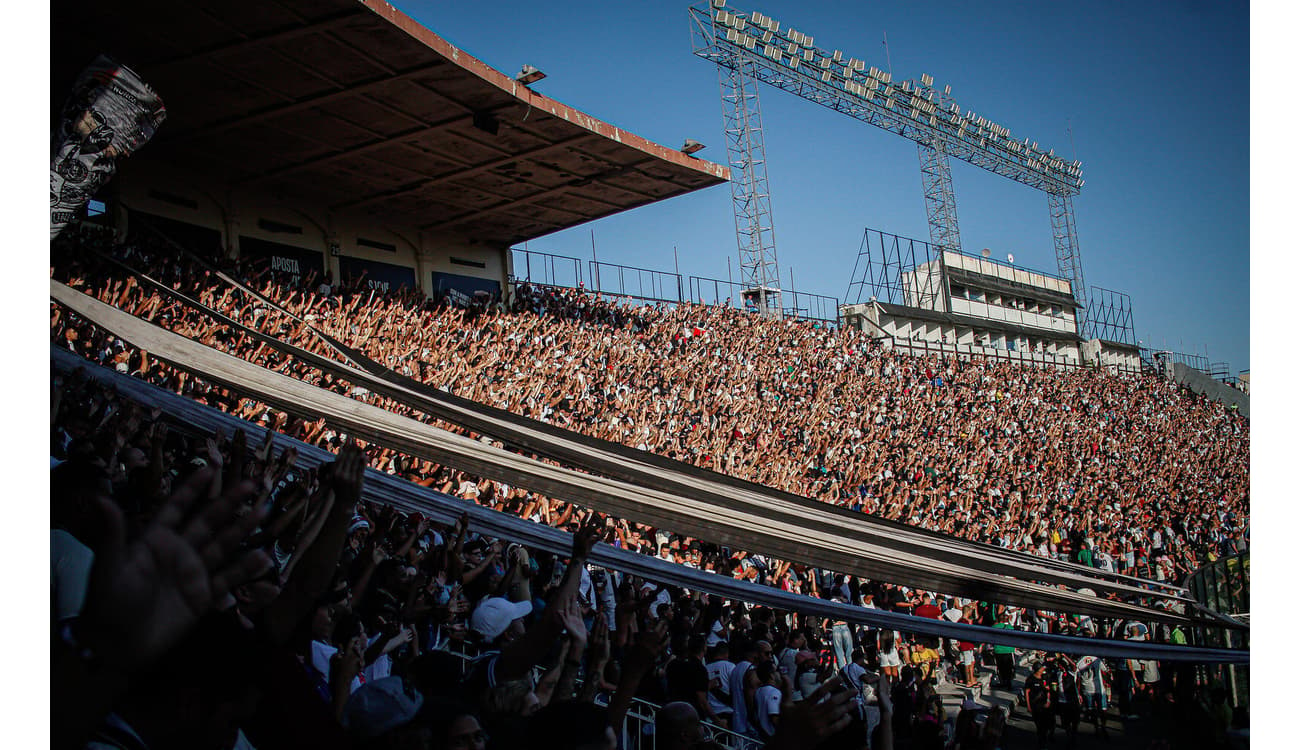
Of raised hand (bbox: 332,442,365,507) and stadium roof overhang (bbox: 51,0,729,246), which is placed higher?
stadium roof overhang (bbox: 51,0,729,246)

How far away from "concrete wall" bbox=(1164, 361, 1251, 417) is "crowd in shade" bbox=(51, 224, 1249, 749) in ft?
28.3

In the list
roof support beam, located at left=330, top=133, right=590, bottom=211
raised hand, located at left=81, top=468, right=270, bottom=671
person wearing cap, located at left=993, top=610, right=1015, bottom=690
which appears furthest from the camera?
roof support beam, located at left=330, top=133, right=590, bottom=211

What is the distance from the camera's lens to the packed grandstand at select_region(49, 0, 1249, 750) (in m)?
1.88

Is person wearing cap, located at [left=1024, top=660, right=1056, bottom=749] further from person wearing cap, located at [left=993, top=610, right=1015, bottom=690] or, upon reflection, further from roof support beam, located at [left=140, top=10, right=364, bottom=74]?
roof support beam, located at [left=140, top=10, right=364, bottom=74]

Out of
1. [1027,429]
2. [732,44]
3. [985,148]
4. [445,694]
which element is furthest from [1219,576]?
[985,148]

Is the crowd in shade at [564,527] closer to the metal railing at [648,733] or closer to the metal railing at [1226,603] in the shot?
the metal railing at [648,733]

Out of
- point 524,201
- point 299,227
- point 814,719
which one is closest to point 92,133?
point 814,719

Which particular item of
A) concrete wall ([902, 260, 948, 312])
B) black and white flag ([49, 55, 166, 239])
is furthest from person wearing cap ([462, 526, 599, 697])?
concrete wall ([902, 260, 948, 312])

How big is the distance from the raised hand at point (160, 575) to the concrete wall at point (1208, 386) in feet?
133

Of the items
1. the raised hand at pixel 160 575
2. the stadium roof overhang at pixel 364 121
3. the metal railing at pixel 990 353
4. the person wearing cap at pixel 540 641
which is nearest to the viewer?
the raised hand at pixel 160 575

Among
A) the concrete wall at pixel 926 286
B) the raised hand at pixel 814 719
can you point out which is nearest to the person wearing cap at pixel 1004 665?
the raised hand at pixel 814 719

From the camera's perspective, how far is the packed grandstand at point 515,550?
6.18 feet

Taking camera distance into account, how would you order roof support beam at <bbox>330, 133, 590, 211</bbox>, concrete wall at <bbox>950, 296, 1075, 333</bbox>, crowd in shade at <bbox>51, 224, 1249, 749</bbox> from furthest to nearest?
concrete wall at <bbox>950, 296, 1075, 333</bbox>, roof support beam at <bbox>330, 133, 590, 211</bbox>, crowd in shade at <bbox>51, 224, 1249, 749</bbox>

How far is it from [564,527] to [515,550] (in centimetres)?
293
